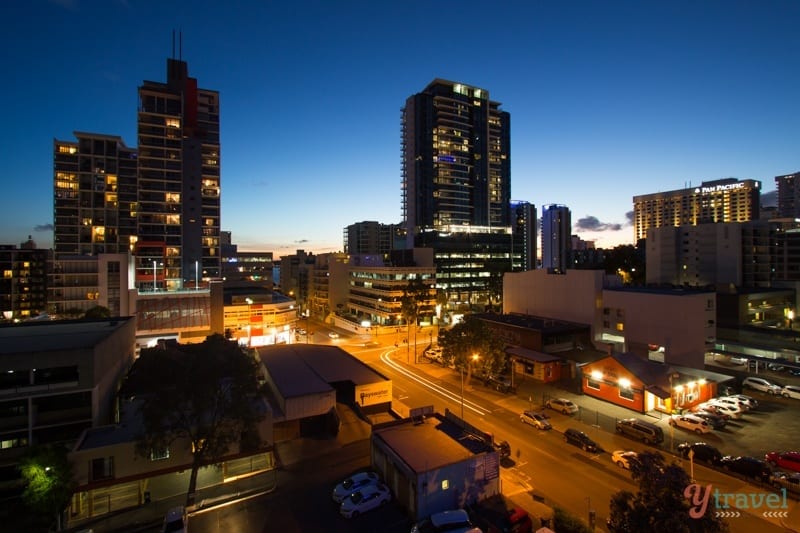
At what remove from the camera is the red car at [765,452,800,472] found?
73.6 ft

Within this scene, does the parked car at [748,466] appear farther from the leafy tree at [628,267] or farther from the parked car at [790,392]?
the leafy tree at [628,267]

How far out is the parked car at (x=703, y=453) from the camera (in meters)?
23.5

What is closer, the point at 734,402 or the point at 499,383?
the point at 734,402

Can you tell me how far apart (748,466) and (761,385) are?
790 inches

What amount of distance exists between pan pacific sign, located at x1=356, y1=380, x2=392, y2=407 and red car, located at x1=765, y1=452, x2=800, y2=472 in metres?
25.8

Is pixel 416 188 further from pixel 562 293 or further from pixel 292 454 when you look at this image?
pixel 292 454

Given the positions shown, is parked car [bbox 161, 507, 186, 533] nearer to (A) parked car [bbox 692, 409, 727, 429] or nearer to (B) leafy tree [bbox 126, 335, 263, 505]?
(B) leafy tree [bbox 126, 335, 263, 505]

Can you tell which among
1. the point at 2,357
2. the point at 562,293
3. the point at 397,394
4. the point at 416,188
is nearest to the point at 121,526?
the point at 2,357

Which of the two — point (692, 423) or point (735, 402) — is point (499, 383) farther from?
point (735, 402)

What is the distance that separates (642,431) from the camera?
26.8 metres

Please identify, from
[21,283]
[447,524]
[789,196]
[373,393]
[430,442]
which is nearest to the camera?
[447,524]

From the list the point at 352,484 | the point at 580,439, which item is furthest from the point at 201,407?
the point at 580,439

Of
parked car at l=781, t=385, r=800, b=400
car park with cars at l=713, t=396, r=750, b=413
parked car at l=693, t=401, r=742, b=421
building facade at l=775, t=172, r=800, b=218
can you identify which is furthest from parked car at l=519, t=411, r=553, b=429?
building facade at l=775, t=172, r=800, b=218

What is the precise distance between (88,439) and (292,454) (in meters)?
12.0
